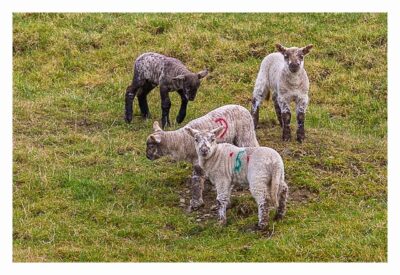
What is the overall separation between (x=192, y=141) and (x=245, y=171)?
165 cm

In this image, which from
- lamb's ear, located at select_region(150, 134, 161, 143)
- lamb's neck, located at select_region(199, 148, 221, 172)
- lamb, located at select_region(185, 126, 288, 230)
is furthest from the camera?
lamb's ear, located at select_region(150, 134, 161, 143)

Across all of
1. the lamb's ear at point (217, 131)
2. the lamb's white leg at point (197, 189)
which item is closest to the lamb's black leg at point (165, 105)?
the lamb's ear at point (217, 131)

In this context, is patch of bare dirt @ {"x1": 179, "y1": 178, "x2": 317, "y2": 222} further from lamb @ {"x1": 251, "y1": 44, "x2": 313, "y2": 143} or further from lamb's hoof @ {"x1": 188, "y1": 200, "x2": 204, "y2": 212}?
lamb @ {"x1": 251, "y1": 44, "x2": 313, "y2": 143}

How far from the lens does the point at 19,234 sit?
42.3 ft

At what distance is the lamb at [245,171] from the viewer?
42.0 ft

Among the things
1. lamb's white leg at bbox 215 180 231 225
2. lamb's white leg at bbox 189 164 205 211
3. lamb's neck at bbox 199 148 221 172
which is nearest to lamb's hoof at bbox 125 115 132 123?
lamb's white leg at bbox 189 164 205 211

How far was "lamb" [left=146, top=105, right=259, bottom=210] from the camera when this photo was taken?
555 inches

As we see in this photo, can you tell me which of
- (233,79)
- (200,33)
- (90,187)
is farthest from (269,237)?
(200,33)

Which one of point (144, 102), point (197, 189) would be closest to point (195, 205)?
point (197, 189)

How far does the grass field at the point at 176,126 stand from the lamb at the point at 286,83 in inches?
19.8

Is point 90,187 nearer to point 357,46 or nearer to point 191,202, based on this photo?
point 191,202

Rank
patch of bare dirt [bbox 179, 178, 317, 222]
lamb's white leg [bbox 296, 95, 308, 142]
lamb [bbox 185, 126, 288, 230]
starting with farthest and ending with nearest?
lamb's white leg [bbox 296, 95, 308, 142] → patch of bare dirt [bbox 179, 178, 317, 222] → lamb [bbox 185, 126, 288, 230]

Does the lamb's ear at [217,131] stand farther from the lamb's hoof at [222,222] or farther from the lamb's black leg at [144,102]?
the lamb's black leg at [144,102]

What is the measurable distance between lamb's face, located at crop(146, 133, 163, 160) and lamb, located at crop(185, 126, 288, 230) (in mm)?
663
